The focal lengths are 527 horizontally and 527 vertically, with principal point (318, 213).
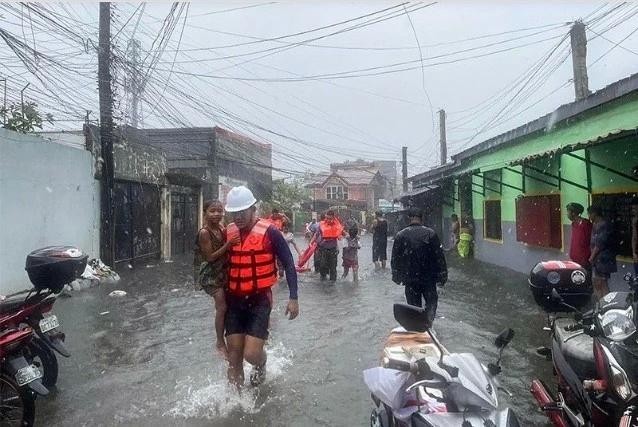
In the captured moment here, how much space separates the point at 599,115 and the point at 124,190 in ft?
37.4

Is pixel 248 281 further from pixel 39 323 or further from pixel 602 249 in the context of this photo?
pixel 602 249

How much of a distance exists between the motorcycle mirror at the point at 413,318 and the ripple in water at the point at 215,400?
2.06 m

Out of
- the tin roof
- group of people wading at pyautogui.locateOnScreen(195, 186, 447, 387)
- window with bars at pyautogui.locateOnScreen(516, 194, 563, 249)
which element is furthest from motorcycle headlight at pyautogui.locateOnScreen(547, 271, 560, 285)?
window with bars at pyautogui.locateOnScreen(516, 194, 563, 249)

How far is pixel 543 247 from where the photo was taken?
1100 cm

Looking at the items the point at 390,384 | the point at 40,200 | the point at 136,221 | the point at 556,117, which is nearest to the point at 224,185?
the point at 136,221

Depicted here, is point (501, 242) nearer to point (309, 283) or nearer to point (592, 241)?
Answer: point (309, 283)

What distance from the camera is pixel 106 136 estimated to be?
1229 cm

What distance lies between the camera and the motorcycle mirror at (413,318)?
98.4 inches

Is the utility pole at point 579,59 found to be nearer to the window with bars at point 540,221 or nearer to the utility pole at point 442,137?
the window with bars at point 540,221

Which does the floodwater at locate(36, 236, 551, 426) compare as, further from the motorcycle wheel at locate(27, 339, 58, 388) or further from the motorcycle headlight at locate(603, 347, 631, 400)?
the motorcycle headlight at locate(603, 347, 631, 400)

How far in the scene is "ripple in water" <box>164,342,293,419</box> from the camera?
4.08 m

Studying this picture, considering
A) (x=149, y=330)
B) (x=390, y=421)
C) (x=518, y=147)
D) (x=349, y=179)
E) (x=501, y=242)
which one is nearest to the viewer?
(x=390, y=421)

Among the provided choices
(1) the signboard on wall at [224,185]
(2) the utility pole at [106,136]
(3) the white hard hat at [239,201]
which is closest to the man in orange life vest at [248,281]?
(3) the white hard hat at [239,201]

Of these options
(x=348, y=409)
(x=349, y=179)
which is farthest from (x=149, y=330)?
(x=349, y=179)
